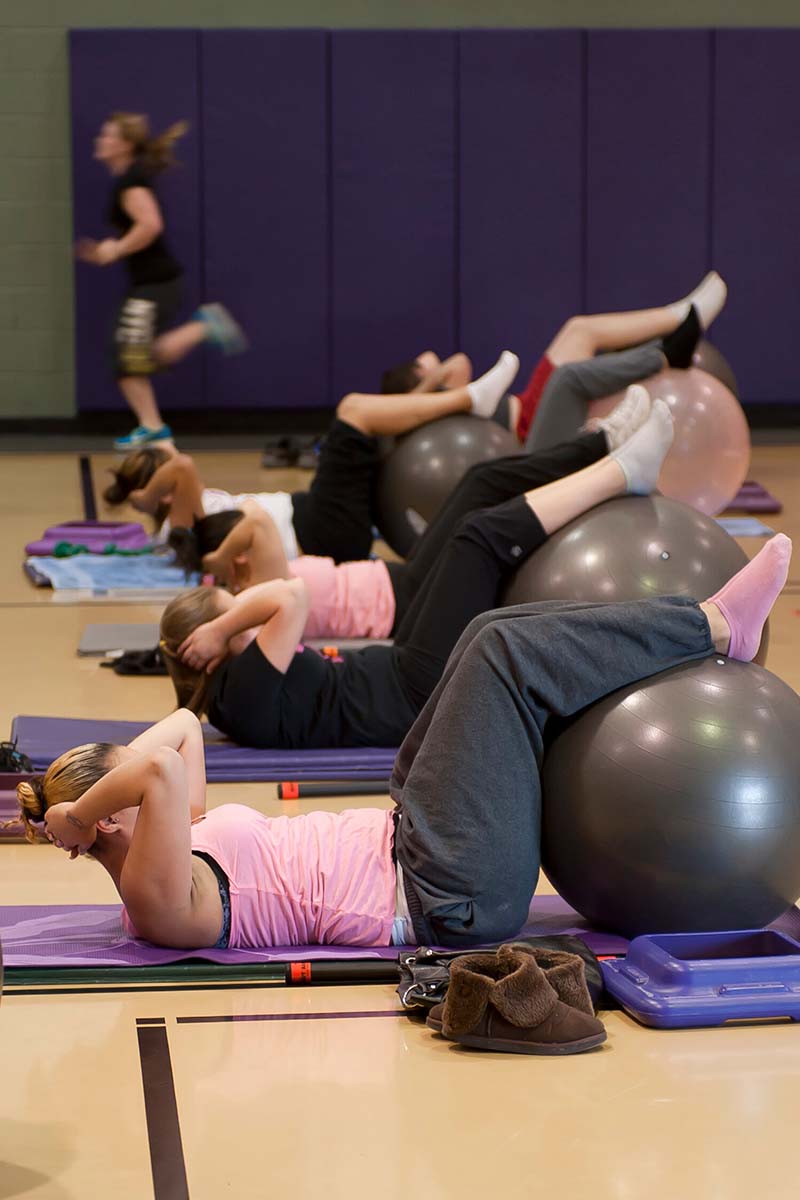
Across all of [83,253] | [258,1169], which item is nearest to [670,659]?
[258,1169]

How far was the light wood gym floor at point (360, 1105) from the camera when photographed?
2.34 meters

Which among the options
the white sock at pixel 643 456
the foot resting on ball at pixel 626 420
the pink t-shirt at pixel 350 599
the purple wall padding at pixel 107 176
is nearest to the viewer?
the white sock at pixel 643 456

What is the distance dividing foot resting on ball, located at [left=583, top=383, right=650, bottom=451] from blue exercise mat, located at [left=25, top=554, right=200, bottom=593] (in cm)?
216

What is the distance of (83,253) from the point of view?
866cm

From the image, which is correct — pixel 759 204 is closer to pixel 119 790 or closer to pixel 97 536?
pixel 97 536

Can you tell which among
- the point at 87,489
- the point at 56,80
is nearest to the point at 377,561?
the point at 87,489

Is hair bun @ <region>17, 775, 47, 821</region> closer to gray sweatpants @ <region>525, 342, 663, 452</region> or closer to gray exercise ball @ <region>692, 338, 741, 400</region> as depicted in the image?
gray sweatpants @ <region>525, 342, 663, 452</region>

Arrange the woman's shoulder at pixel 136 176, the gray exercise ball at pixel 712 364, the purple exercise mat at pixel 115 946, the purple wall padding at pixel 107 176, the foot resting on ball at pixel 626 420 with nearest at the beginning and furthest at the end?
the purple exercise mat at pixel 115 946 < the foot resting on ball at pixel 626 420 < the gray exercise ball at pixel 712 364 < the woman's shoulder at pixel 136 176 < the purple wall padding at pixel 107 176

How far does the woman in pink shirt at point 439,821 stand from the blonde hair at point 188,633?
995mm

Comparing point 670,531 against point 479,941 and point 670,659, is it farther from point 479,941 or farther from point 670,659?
point 479,941

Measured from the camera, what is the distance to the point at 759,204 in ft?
30.6

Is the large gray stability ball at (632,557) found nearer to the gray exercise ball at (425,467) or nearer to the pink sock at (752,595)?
the pink sock at (752,595)

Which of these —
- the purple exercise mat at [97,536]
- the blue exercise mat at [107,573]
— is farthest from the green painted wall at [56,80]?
the blue exercise mat at [107,573]

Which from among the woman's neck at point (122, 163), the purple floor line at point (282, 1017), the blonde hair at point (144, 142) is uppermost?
the blonde hair at point (144, 142)
